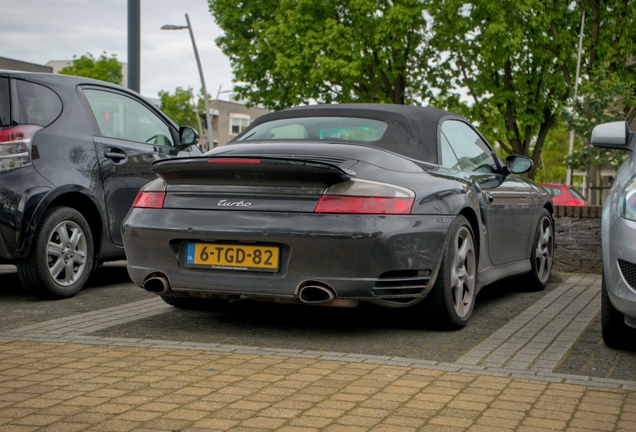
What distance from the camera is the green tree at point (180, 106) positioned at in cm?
7144

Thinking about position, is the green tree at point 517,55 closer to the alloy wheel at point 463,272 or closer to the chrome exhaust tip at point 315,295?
the alloy wheel at point 463,272

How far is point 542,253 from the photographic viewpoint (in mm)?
7793

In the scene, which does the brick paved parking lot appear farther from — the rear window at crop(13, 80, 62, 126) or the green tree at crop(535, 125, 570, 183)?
the green tree at crop(535, 125, 570, 183)

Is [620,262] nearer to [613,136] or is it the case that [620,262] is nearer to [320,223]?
[613,136]

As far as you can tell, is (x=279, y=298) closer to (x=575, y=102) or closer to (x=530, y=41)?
(x=575, y=102)

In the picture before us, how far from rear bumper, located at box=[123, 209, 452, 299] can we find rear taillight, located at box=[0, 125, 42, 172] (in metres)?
1.64

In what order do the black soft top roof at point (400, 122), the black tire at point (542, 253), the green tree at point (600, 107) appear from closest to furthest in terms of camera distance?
the black soft top roof at point (400, 122), the black tire at point (542, 253), the green tree at point (600, 107)

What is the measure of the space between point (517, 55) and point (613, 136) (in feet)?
89.6

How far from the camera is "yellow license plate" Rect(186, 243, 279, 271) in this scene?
16.0 feet

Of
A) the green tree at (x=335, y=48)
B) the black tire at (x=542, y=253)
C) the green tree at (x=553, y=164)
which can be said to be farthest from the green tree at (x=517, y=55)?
the green tree at (x=553, y=164)

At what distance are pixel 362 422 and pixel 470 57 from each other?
29.9m

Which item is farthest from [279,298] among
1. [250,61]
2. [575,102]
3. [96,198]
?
[250,61]

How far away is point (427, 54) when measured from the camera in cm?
3306

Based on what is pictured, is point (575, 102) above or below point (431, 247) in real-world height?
above
